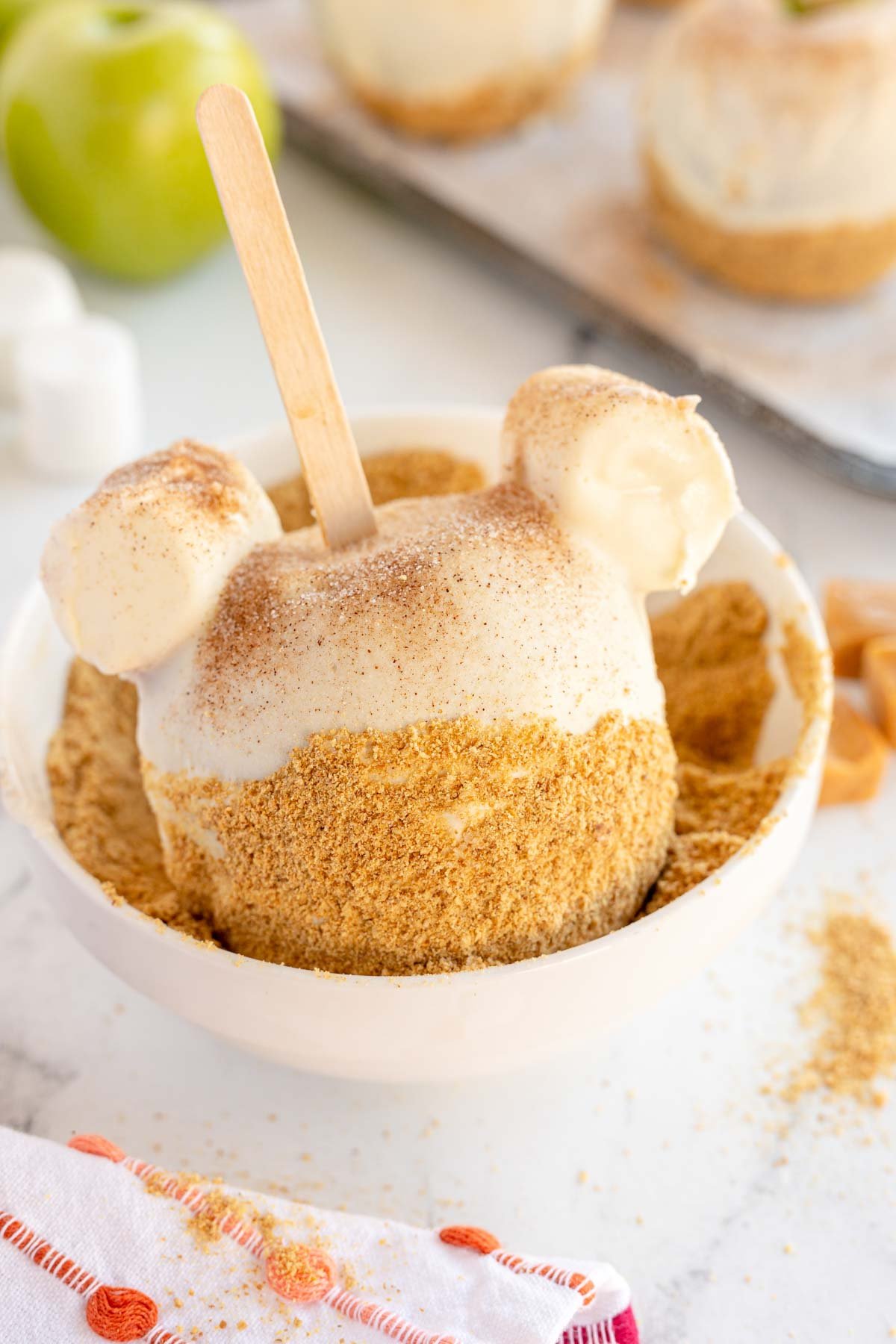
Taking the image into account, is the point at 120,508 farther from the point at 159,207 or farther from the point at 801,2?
the point at 801,2

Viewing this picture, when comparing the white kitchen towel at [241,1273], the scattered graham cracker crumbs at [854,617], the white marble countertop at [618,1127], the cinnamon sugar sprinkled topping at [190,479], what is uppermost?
the cinnamon sugar sprinkled topping at [190,479]

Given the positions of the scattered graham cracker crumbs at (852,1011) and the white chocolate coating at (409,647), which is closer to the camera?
the white chocolate coating at (409,647)

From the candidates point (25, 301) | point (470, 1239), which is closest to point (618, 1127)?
point (470, 1239)

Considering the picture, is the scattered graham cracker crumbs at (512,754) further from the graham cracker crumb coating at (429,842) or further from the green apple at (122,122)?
the green apple at (122,122)

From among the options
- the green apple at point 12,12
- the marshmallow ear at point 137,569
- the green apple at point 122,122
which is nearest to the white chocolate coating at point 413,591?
the marshmallow ear at point 137,569

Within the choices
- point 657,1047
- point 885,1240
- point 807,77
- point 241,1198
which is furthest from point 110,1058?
point 807,77

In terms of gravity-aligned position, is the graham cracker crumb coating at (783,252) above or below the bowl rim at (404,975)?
below

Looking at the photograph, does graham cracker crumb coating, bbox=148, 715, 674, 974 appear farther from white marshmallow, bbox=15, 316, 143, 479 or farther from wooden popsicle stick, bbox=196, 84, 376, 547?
white marshmallow, bbox=15, 316, 143, 479

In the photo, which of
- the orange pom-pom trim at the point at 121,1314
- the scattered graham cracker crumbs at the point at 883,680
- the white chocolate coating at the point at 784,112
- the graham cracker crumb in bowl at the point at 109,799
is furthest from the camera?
the white chocolate coating at the point at 784,112

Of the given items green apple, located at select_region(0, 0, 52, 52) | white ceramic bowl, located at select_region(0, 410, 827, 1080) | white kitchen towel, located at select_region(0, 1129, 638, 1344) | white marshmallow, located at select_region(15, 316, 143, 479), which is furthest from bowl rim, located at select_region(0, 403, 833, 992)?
green apple, located at select_region(0, 0, 52, 52)
